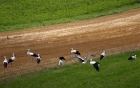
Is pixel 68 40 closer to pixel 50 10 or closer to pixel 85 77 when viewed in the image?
pixel 85 77

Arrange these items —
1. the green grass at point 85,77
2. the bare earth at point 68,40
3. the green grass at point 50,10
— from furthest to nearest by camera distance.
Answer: the green grass at point 50,10, the bare earth at point 68,40, the green grass at point 85,77

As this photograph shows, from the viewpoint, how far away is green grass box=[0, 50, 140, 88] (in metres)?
15.6

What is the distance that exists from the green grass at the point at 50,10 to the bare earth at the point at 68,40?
8.48 feet

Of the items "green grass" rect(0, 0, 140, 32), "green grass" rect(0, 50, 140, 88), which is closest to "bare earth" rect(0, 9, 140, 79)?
"green grass" rect(0, 50, 140, 88)

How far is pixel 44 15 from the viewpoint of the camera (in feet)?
110

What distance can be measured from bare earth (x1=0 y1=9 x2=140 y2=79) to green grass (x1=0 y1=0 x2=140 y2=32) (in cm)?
258

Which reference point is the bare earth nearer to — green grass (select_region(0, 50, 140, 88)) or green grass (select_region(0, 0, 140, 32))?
green grass (select_region(0, 50, 140, 88))

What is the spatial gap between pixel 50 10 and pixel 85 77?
66.4ft

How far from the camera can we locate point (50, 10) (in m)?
35.5

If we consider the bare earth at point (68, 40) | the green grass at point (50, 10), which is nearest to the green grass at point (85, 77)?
the bare earth at point (68, 40)

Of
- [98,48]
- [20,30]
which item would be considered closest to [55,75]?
[98,48]

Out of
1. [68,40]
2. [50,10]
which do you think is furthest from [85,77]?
[50,10]

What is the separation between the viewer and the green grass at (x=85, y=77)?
15.6m

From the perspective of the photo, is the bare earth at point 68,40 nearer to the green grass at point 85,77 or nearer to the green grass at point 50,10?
the green grass at point 85,77
